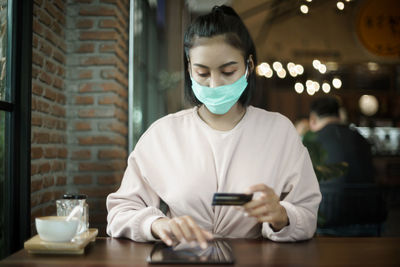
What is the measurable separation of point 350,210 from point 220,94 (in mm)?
2075

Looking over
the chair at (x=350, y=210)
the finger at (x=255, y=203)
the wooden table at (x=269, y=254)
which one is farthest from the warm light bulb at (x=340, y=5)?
the finger at (x=255, y=203)

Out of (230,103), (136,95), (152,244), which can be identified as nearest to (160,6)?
(136,95)

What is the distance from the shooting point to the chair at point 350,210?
10.4 ft

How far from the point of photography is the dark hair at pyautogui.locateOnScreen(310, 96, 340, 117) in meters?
3.47

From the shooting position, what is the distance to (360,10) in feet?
12.6

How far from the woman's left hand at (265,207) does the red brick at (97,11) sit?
2.12 metres

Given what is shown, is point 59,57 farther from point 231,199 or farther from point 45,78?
point 231,199

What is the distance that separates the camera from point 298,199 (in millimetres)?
1396

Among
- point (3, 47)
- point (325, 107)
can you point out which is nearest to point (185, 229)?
point (3, 47)

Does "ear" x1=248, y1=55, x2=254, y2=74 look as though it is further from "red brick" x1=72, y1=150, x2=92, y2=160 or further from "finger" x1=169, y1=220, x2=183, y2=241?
"red brick" x1=72, y1=150, x2=92, y2=160

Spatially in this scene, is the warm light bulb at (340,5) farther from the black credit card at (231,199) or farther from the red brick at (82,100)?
the black credit card at (231,199)

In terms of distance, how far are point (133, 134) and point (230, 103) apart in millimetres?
1827

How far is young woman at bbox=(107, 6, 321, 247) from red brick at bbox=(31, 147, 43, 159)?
96 cm

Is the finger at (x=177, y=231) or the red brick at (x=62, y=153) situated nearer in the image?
the finger at (x=177, y=231)
